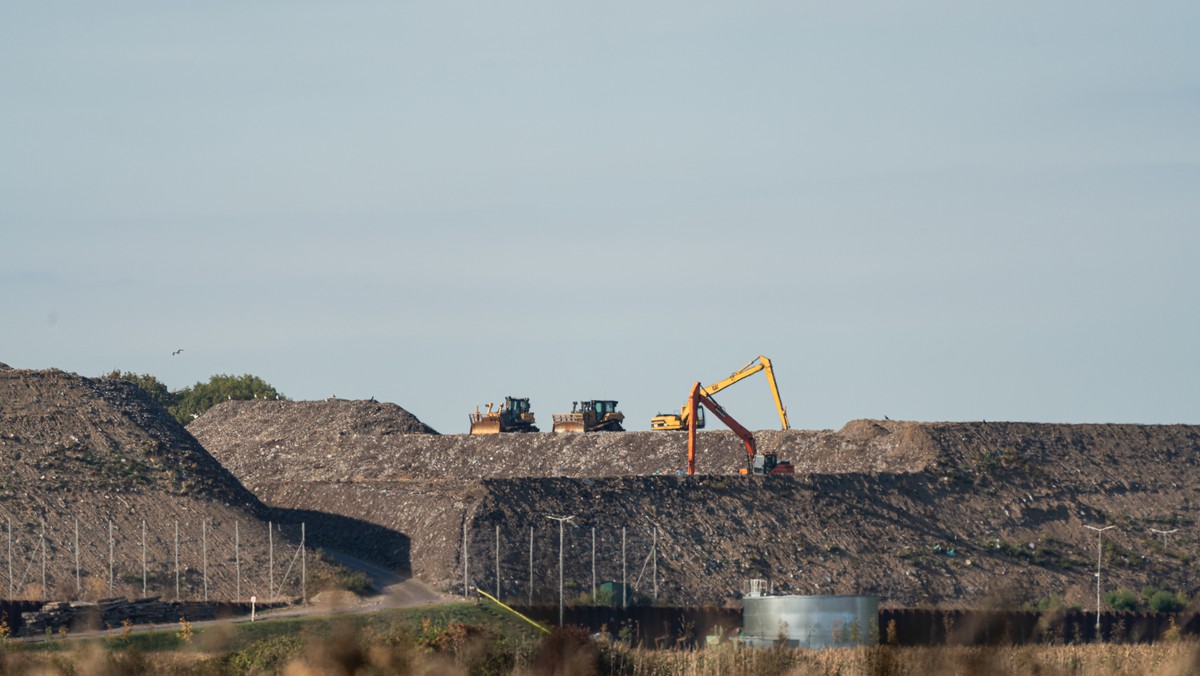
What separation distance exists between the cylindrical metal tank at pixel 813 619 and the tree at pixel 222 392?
94.2 meters

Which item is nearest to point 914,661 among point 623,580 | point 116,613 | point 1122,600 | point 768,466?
point 116,613

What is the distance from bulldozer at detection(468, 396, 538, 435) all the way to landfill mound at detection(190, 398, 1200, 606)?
7.91ft

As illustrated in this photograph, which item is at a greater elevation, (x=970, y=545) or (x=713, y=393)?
(x=713, y=393)

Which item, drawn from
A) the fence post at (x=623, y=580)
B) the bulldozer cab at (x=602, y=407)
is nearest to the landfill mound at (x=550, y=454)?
the bulldozer cab at (x=602, y=407)

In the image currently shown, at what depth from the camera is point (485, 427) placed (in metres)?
109

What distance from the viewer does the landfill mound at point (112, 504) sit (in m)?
72.1

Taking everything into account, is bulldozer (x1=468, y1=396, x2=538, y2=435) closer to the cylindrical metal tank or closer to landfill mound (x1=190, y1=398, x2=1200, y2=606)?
landfill mound (x1=190, y1=398, x2=1200, y2=606)

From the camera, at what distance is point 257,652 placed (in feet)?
150

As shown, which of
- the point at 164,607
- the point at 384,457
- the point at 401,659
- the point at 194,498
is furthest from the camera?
the point at 384,457

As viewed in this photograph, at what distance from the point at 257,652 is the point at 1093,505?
206 feet

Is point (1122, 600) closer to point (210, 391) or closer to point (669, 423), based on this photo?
point (669, 423)

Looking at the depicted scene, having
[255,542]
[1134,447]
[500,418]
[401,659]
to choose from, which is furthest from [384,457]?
[401,659]

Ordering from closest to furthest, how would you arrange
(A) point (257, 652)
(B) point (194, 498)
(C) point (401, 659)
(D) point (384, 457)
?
1. (C) point (401, 659)
2. (A) point (257, 652)
3. (B) point (194, 498)
4. (D) point (384, 457)

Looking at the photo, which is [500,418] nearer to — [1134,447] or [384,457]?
[384,457]
